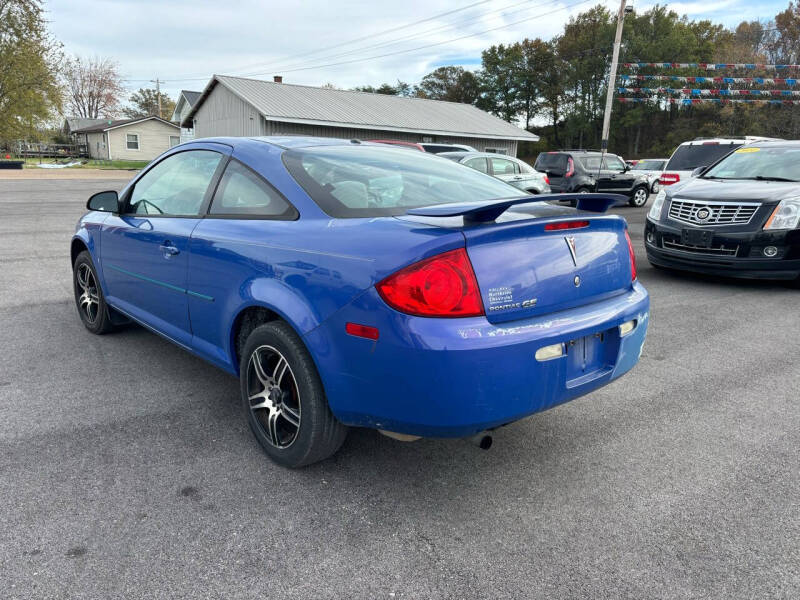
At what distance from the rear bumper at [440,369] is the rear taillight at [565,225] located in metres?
0.36

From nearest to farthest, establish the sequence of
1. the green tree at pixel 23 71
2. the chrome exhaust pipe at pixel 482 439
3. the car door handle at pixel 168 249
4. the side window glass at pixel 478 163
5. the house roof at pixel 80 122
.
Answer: the chrome exhaust pipe at pixel 482 439 < the car door handle at pixel 168 249 < the side window glass at pixel 478 163 < the green tree at pixel 23 71 < the house roof at pixel 80 122

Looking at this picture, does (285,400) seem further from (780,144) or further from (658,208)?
(780,144)

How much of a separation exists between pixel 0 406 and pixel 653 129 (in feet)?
213

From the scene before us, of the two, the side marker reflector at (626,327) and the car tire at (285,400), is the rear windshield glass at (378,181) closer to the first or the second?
the car tire at (285,400)

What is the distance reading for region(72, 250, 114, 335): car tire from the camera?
14.8ft

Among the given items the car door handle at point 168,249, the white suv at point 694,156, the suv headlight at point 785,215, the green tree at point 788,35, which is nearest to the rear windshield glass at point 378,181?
the car door handle at point 168,249

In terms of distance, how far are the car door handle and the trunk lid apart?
184cm

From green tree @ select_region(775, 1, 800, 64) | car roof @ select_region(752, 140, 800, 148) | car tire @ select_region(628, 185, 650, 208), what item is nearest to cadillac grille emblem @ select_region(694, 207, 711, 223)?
car roof @ select_region(752, 140, 800, 148)

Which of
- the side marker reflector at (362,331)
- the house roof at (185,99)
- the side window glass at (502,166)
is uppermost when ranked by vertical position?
the house roof at (185,99)

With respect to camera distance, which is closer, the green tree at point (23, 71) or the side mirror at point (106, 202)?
the side mirror at point (106, 202)

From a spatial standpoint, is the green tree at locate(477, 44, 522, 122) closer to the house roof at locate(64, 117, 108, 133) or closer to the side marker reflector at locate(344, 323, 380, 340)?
the house roof at locate(64, 117, 108, 133)

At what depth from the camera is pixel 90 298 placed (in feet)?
15.3

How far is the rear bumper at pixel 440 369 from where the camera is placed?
210cm

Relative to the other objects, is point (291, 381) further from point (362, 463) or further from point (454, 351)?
point (454, 351)
